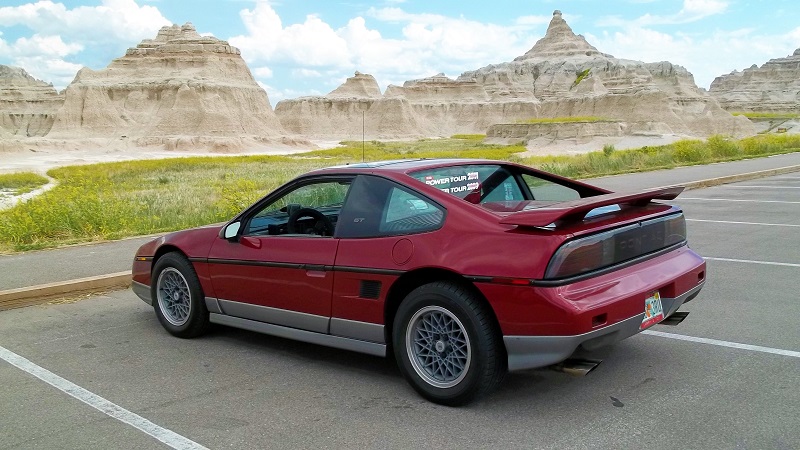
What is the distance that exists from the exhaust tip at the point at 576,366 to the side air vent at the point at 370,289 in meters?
1.16

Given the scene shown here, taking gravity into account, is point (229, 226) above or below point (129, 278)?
above

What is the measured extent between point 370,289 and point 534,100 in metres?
139

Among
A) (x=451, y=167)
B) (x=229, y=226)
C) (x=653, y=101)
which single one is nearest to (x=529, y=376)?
(x=451, y=167)

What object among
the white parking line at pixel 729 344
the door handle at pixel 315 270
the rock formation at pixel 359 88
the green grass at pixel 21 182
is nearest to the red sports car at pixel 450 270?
the door handle at pixel 315 270

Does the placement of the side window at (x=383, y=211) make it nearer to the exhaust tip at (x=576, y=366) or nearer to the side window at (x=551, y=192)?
the exhaust tip at (x=576, y=366)

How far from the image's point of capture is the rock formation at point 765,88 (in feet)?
421

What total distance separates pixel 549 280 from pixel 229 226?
9.03 feet

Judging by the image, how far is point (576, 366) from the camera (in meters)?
4.23

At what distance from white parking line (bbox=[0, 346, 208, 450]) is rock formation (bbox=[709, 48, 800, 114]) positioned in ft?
440

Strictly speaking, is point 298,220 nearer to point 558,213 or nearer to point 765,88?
point 558,213

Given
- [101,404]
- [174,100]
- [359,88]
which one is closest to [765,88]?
[359,88]

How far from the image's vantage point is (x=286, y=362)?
534 cm

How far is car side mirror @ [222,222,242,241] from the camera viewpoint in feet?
18.5

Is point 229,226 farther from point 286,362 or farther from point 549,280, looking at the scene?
point 549,280
